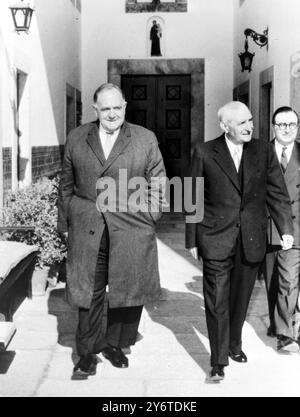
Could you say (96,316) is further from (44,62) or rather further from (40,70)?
(44,62)

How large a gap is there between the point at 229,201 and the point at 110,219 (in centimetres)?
73

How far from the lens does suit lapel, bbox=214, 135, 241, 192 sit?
462 centimetres

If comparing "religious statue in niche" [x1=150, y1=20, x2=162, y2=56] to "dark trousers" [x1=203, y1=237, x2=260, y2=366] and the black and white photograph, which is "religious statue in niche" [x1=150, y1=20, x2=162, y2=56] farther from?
"dark trousers" [x1=203, y1=237, x2=260, y2=366]

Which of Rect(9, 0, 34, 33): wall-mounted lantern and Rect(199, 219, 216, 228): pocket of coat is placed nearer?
Rect(199, 219, 216, 228): pocket of coat

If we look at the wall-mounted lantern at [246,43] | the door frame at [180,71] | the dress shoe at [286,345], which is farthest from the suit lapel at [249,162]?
the door frame at [180,71]

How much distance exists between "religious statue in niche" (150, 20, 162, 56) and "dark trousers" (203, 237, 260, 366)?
10493 mm

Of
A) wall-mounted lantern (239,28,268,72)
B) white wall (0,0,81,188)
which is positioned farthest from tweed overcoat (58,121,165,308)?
wall-mounted lantern (239,28,268,72)

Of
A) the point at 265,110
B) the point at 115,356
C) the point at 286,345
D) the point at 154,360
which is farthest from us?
the point at 265,110

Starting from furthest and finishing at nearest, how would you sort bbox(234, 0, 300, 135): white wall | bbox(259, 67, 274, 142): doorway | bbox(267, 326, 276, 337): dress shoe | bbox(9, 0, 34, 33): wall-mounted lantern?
bbox(259, 67, 274, 142): doorway → bbox(234, 0, 300, 135): white wall → bbox(9, 0, 34, 33): wall-mounted lantern → bbox(267, 326, 276, 337): dress shoe

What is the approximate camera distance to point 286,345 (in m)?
5.22

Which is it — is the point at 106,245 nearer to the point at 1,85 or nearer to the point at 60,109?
the point at 1,85

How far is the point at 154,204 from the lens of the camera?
15.3 ft

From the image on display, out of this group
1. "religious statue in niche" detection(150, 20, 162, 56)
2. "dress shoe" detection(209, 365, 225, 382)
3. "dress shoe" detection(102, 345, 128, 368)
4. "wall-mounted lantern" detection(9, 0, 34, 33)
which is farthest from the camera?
"religious statue in niche" detection(150, 20, 162, 56)

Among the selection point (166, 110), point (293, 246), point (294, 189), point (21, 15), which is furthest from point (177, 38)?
point (293, 246)
